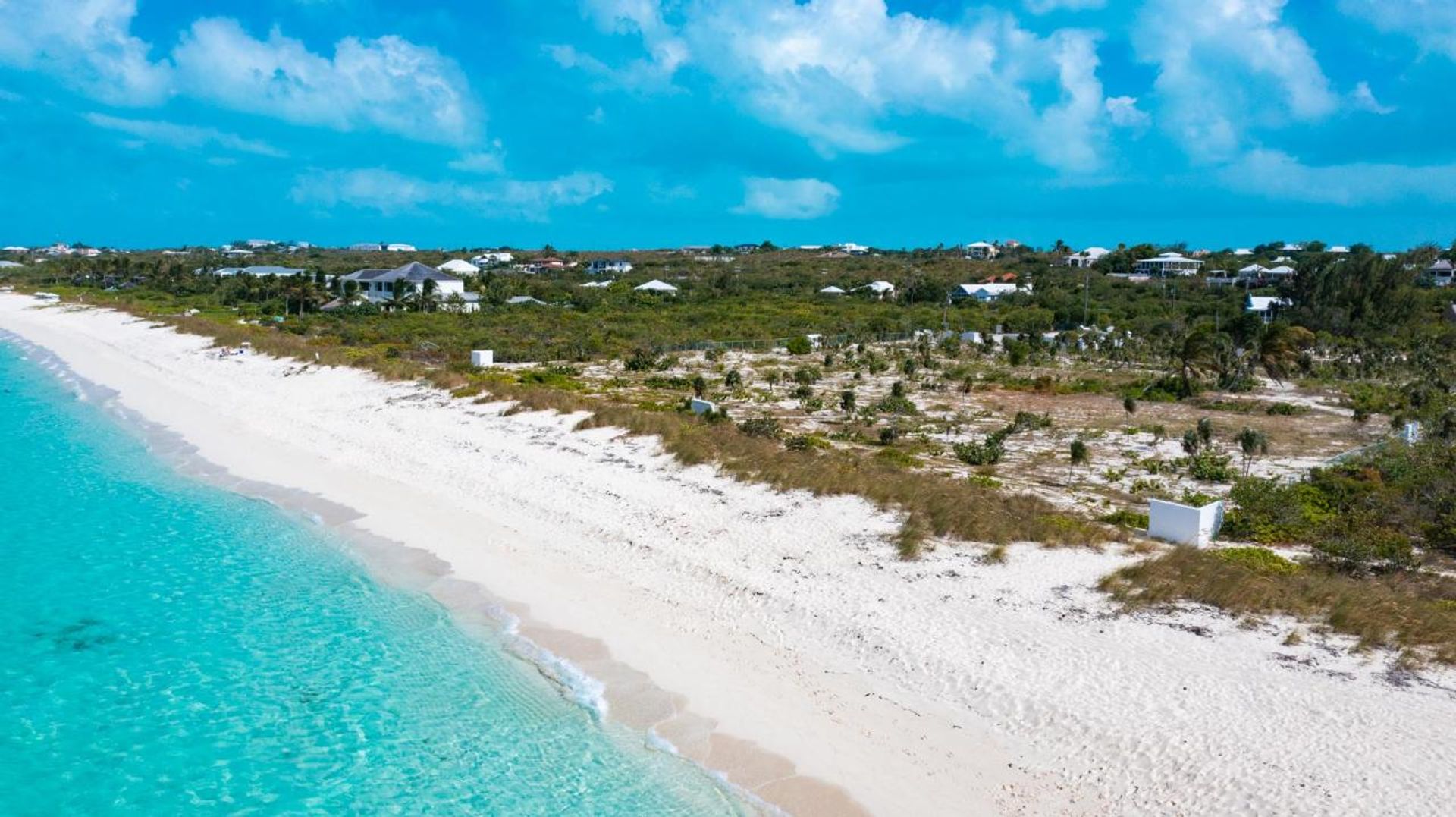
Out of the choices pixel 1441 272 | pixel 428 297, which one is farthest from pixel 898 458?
pixel 1441 272

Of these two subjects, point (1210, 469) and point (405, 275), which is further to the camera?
point (405, 275)

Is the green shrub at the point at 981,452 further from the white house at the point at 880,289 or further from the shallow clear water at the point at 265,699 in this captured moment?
the white house at the point at 880,289

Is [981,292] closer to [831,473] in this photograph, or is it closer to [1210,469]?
[1210,469]

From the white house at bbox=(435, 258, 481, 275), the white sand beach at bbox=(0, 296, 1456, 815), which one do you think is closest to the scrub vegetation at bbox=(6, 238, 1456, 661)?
the white sand beach at bbox=(0, 296, 1456, 815)

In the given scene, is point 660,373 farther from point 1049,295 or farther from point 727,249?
point 727,249

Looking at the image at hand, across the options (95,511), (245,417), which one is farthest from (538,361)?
(95,511)

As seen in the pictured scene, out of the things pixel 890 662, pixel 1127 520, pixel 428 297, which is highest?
pixel 428 297

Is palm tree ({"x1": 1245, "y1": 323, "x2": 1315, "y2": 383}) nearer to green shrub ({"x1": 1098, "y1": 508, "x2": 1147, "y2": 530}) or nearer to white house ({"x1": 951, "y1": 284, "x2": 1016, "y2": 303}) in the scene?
green shrub ({"x1": 1098, "y1": 508, "x2": 1147, "y2": 530})
